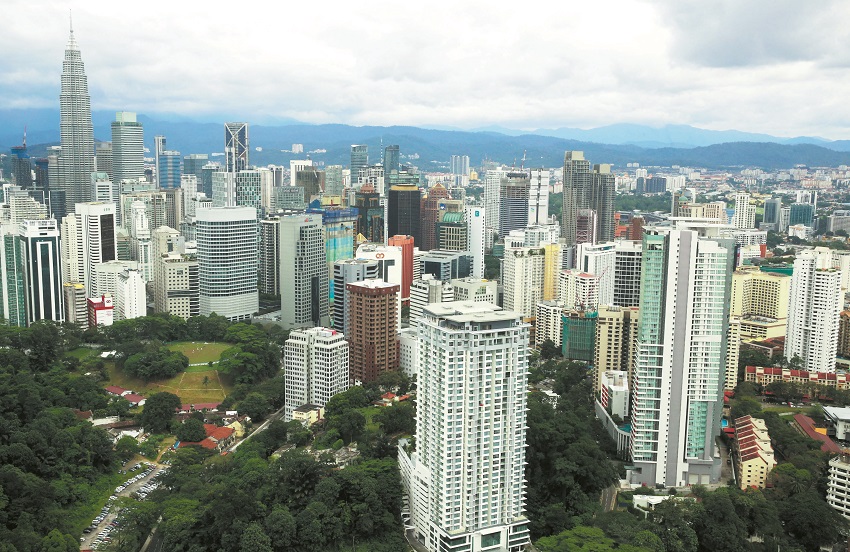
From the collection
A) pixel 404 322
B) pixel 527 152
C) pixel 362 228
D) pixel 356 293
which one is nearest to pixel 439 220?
pixel 362 228

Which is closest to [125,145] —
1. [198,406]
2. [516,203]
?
[516,203]

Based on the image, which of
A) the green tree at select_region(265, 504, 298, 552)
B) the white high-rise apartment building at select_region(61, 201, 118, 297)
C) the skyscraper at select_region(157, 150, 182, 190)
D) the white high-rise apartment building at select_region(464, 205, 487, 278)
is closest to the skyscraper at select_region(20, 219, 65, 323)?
the white high-rise apartment building at select_region(61, 201, 118, 297)

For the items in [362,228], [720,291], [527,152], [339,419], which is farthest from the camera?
[527,152]

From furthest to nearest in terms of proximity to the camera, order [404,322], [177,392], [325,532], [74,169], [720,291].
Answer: [74,169], [404,322], [177,392], [720,291], [325,532]

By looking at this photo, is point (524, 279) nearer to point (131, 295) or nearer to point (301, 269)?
point (301, 269)

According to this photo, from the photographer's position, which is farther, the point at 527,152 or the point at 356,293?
the point at 527,152

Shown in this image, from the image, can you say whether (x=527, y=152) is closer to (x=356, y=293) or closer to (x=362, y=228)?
(x=362, y=228)

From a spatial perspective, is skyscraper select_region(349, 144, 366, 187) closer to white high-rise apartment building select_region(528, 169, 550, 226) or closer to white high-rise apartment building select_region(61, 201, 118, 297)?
white high-rise apartment building select_region(528, 169, 550, 226)
